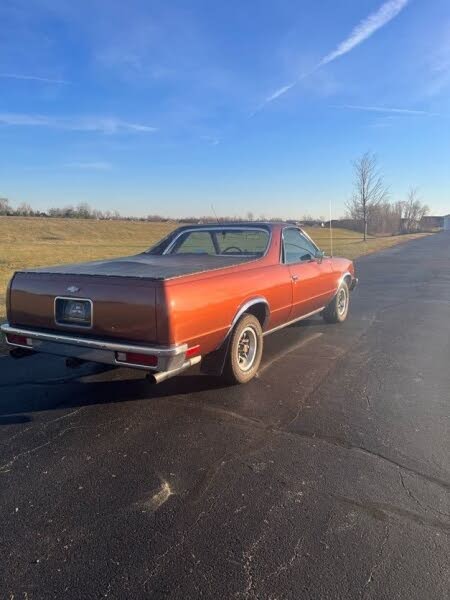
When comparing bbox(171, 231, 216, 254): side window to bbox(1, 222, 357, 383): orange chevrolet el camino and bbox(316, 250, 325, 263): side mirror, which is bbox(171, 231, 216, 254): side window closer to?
bbox(1, 222, 357, 383): orange chevrolet el camino

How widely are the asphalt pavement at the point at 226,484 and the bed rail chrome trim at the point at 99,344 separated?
0.61 metres

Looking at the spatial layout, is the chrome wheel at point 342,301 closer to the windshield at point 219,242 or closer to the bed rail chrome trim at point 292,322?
the bed rail chrome trim at point 292,322

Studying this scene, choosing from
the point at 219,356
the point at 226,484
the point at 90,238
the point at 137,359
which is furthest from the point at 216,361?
the point at 90,238

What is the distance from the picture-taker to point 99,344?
365 centimetres

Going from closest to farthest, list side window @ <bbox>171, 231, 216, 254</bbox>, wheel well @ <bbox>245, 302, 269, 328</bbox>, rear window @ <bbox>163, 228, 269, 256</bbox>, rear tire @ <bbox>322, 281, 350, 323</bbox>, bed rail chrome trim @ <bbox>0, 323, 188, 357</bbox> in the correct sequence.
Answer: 1. bed rail chrome trim @ <bbox>0, 323, 188, 357</bbox>
2. wheel well @ <bbox>245, 302, 269, 328</bbox>
3. rear window @ <bbox>163, 228, 269, 256</bbox>
4. side window @ <bbox>171, 231, 216, 254</bbox>
5. rear tire @ <bbox>322, 281, 350, 323</bbox>

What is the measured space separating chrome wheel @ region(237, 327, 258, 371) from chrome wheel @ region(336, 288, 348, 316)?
2.98 m

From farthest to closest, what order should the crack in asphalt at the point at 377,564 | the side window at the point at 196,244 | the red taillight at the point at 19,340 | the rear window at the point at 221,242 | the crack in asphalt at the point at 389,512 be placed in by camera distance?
1. the side window at the point at 196,244
2. the rear window at the point at 221,242
3. the red taillight at the point at 19,340
4. the crack in asphalt at the point at 389,512
5. the crack in asphalt at the point at 377,564

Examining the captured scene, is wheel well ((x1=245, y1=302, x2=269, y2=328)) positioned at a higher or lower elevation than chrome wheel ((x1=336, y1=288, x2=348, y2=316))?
higher

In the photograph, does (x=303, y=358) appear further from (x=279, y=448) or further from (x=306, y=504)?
(x=306, y=504)

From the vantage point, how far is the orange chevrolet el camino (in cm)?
353

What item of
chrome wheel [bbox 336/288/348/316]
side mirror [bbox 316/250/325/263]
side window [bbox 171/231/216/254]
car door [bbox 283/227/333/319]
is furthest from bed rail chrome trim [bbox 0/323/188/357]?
chrome wheel [bbox 336/288/348/316]

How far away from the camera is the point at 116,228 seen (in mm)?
47281

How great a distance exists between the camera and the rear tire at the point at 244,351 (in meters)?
4.31

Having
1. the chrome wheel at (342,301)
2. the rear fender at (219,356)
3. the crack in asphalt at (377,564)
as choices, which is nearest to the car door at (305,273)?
the chrome wheel at (342,301)
